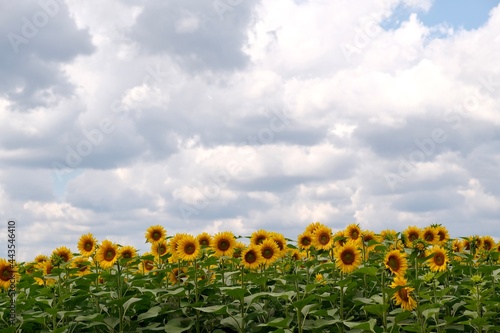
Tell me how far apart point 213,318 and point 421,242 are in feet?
10.4

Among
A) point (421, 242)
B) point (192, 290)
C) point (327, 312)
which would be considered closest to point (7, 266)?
point (192, 290)

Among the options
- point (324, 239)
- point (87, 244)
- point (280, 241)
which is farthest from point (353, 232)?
point (87, 244)

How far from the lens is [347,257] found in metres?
8.92

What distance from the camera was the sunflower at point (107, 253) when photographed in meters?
9.41

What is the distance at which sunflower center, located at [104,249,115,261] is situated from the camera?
31.0 ft

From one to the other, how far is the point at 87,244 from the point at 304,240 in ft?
11.7

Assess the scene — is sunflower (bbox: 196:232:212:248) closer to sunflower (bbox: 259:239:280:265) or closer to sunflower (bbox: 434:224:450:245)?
sunflower (bbox: 259:239:280:265)

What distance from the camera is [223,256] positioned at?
9.29m

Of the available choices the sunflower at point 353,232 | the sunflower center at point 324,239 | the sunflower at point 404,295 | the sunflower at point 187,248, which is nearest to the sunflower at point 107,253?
the sunflower at point 187,248

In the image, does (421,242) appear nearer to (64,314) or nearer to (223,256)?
(223,256)

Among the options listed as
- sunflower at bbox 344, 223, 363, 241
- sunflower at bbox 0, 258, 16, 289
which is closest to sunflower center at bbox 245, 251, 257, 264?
sunflower at bbox 344, 223, 363, 241

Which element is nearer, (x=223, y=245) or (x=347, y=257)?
(x=347, y=257)

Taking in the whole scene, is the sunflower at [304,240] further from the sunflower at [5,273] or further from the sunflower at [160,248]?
the sunflower at [5,273]

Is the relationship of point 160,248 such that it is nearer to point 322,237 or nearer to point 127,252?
point 127,252
